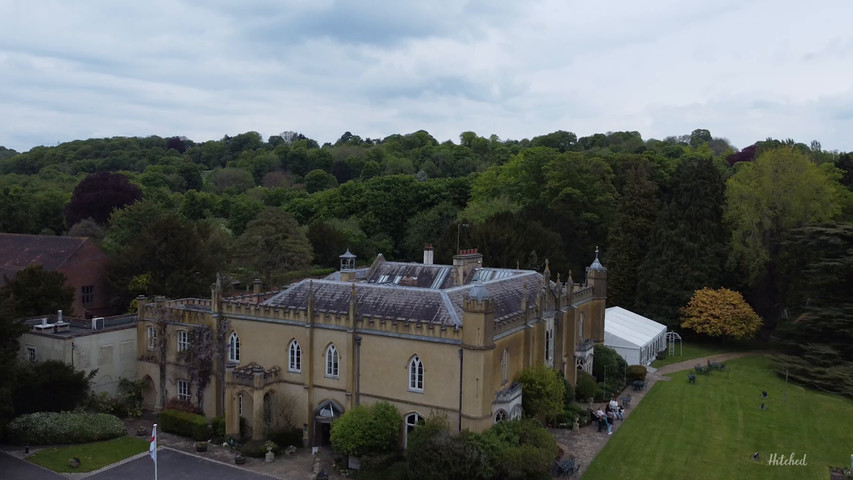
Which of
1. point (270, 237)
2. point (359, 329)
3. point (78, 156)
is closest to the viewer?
point (359, 329)

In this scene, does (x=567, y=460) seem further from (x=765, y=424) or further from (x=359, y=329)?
(x=765, y=424)

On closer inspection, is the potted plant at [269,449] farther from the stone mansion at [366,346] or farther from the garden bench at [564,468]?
the garden bench at [564,468]

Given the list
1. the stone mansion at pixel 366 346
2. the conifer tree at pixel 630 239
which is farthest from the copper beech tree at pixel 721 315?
the stone mansion at pixel 366 346

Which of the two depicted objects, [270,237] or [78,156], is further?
[78,156]

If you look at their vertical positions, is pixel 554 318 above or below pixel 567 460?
above

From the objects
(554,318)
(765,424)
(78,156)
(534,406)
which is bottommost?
(765,424)

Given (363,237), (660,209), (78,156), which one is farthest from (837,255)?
(78,156)

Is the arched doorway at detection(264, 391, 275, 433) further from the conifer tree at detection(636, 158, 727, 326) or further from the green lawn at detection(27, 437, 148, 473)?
the conifer tree at detection(636, 158, 727, 326)
